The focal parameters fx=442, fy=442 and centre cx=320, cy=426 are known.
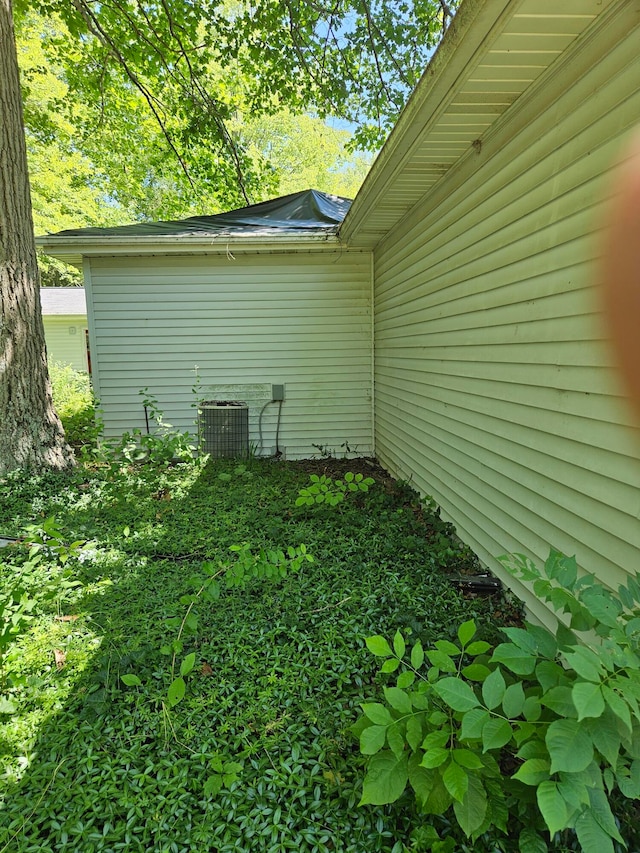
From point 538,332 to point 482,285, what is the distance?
75 centimetres

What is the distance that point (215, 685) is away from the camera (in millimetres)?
1978

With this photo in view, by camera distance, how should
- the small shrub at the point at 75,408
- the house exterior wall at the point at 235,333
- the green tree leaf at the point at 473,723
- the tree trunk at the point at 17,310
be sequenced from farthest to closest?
the small shrub at the point at 75,408, the house exterior wall at the point at 235,333, the tree trunk at the point at 17,310, the green tree leaf at the point at 473,723

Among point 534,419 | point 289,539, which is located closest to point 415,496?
point 289,539

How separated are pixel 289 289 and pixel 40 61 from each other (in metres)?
10.9

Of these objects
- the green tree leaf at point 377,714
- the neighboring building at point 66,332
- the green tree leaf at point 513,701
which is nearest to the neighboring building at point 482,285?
the green tree leaf at point 513,701

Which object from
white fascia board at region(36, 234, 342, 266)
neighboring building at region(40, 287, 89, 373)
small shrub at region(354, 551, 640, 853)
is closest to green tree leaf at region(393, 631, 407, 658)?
small shrub at region(354, 551, 640, 853)

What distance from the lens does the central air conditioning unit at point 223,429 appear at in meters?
5.58

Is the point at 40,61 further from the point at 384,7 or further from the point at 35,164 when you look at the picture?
the point at 384,7

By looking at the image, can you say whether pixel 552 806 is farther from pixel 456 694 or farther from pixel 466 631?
pixel 466 631

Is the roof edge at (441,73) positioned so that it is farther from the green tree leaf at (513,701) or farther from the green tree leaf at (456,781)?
the green tree leaf at (456,781)

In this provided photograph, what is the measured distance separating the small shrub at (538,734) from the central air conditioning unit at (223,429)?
174 inches

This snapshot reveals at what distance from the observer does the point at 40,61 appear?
35.7 ft

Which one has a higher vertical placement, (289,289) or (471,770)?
(289,289)

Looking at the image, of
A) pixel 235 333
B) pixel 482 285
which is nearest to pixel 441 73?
pixel 482 285
